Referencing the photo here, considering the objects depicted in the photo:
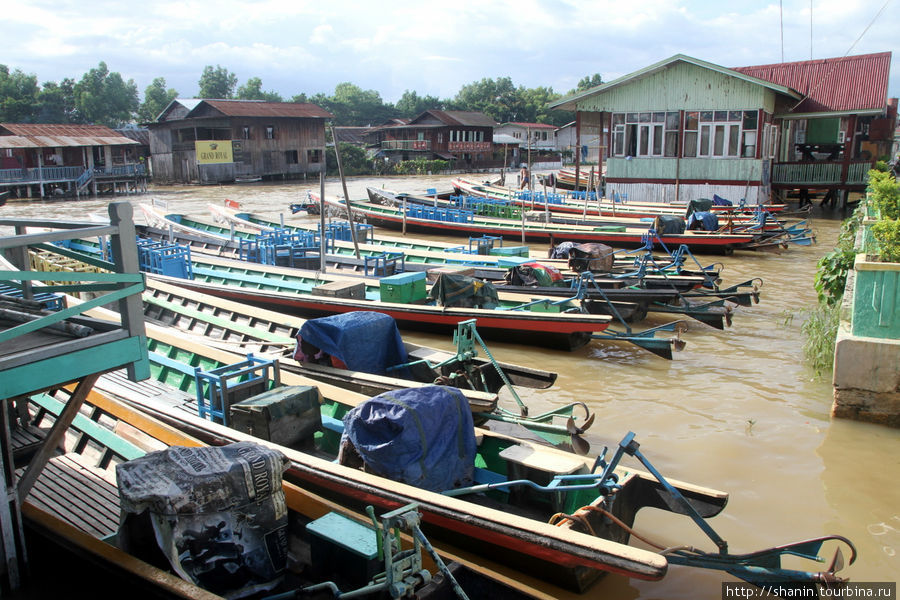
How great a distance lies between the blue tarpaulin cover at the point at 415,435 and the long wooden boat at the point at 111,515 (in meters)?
0.54

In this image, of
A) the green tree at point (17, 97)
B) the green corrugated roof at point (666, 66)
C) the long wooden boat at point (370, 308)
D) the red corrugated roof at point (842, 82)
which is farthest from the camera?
the green tree at point (17, 97)

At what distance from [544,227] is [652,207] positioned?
5730 millimetres

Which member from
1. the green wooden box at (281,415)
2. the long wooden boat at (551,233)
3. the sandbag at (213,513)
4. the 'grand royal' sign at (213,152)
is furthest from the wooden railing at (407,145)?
the sandbag at (213,513)

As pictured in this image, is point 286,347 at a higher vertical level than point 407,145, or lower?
lower

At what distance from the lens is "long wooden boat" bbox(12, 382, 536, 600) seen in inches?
158

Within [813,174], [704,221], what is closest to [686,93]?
[813,174]

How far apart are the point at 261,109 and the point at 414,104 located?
58.0 m

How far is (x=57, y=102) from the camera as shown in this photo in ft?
201

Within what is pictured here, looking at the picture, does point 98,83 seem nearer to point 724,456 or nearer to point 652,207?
point 652,207

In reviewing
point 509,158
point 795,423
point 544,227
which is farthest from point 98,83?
point 795,423

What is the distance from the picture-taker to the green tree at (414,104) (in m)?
97.4

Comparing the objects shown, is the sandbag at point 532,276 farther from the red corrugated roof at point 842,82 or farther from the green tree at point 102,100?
the green tree at point 102,100

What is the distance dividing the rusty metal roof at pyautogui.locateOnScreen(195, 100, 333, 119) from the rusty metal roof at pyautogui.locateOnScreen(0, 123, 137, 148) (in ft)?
18.6

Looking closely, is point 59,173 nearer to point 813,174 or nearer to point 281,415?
point 813,174
